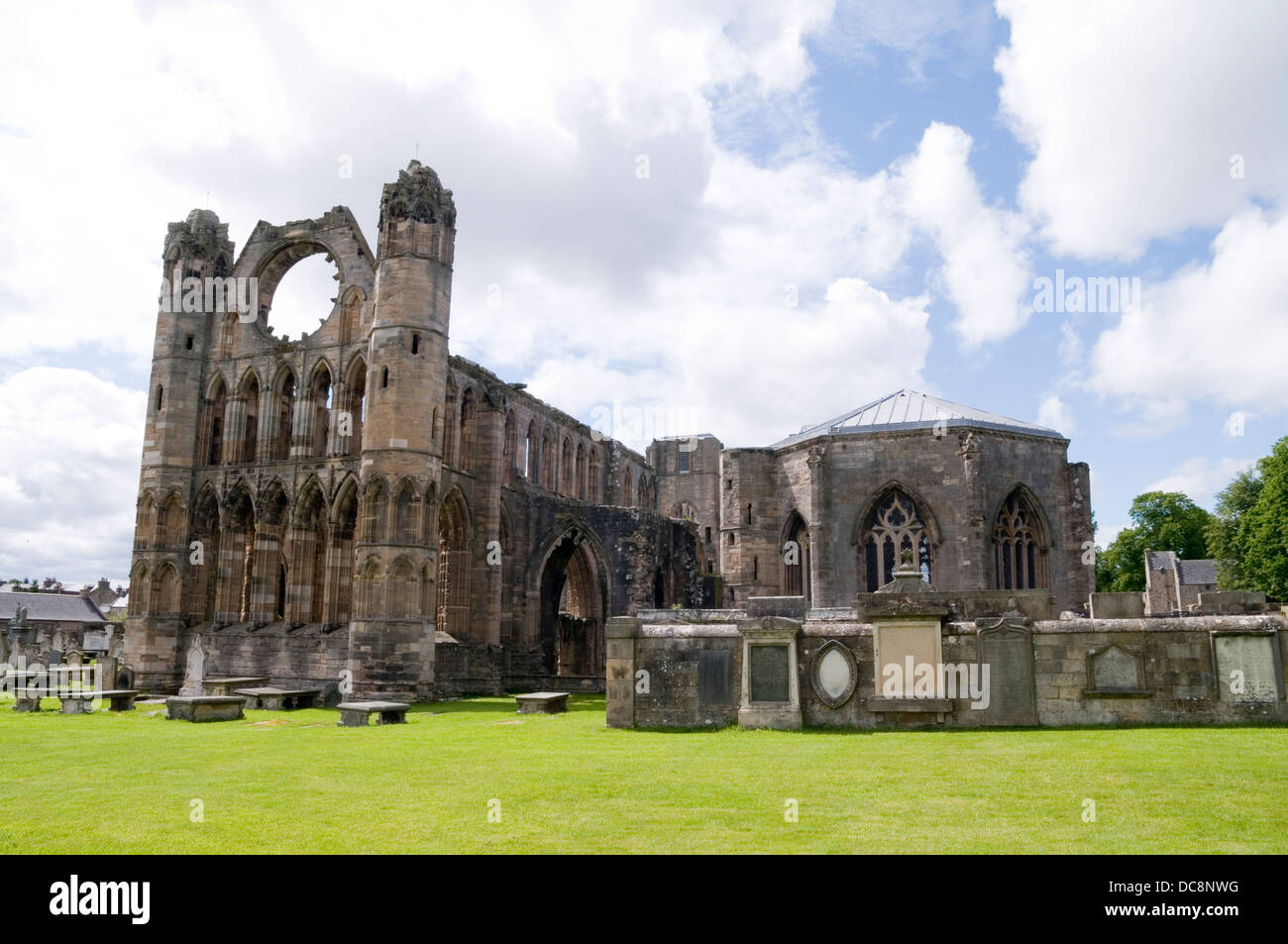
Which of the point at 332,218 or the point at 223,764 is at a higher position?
the point at 332,218

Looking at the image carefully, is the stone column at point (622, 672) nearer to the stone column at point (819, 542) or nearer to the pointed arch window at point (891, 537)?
the stone column at point (819, 542)

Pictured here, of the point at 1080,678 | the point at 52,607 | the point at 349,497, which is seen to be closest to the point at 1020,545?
the point at 1080,678

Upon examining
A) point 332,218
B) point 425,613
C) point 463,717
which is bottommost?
point 463,717

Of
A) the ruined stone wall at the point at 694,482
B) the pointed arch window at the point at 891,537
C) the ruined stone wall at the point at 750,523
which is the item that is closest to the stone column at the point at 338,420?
the ruined stone wall at the point at 750,523

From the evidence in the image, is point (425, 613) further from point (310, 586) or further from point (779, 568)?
point (779, 568)

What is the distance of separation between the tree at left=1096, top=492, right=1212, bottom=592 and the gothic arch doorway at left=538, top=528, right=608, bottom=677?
137 ft

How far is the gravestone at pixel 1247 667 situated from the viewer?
1303 cm

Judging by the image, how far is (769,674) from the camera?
14133 mm

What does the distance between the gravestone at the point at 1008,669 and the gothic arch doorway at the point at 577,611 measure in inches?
868

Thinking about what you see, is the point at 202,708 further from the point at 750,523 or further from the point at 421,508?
the point at 750,523

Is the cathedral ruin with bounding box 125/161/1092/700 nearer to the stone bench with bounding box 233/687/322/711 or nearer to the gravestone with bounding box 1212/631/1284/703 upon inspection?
the stone bench with bounding box 233/687/322/711
